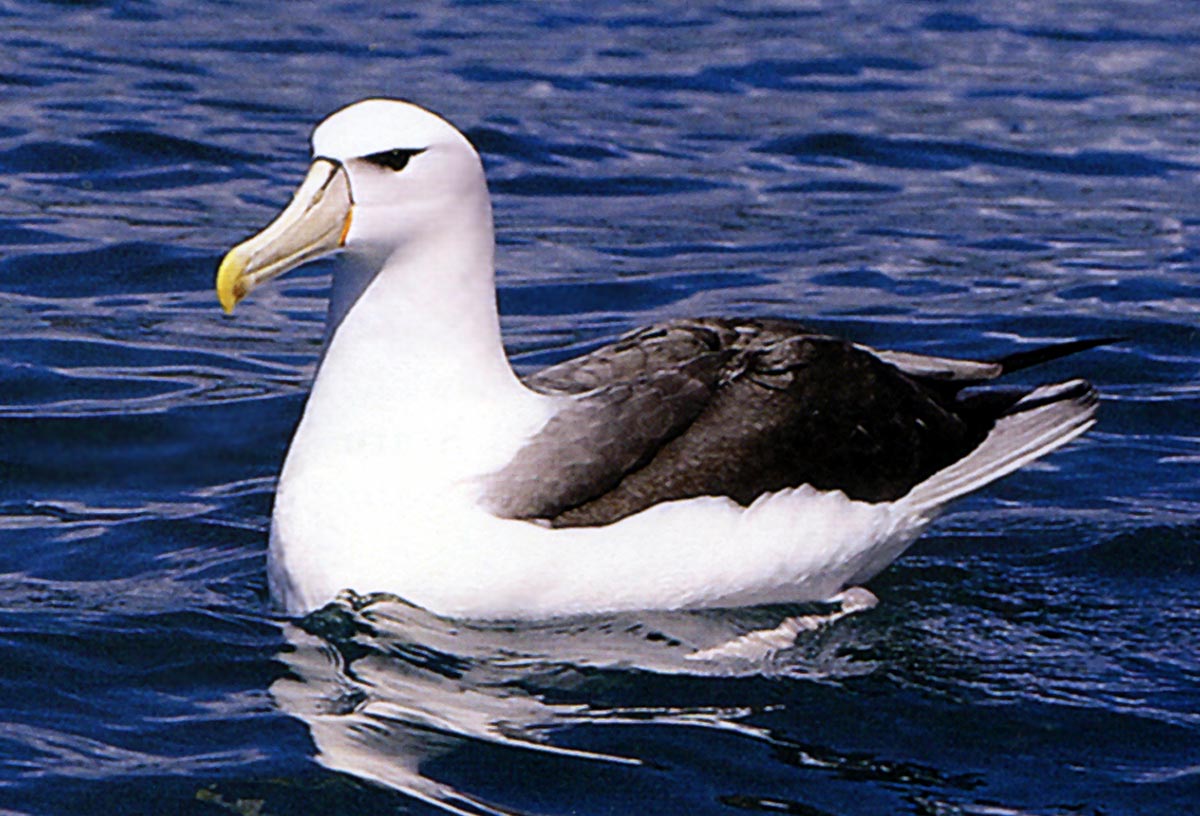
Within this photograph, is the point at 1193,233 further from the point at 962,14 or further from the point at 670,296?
the point at 962,14

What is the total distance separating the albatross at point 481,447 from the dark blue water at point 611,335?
0.15 m

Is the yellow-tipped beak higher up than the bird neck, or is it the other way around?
the yellow-tipped beak

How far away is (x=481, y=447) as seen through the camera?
6.45 m

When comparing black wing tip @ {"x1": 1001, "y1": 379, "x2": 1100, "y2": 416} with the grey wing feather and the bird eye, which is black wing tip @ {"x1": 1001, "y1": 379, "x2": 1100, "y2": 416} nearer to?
the grey wing feather

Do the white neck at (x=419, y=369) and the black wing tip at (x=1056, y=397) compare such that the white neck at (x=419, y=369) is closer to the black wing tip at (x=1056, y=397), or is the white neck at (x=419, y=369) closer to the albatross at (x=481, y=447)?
the albatross at (x=481, y=447)

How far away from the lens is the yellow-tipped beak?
6355 millimetres

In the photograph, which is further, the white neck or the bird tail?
the bird tail

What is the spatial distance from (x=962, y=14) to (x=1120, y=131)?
2.93 metres

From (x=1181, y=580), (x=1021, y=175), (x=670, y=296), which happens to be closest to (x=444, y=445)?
(x=1181, y=580)

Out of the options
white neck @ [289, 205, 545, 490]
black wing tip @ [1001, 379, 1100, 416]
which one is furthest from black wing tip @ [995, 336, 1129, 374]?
white neck @ [289, 205, 545, 490]

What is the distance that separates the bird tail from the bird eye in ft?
5.68

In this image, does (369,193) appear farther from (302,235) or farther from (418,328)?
(418,328)

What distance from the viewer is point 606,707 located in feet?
20.4

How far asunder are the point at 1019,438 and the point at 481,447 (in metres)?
1.77
